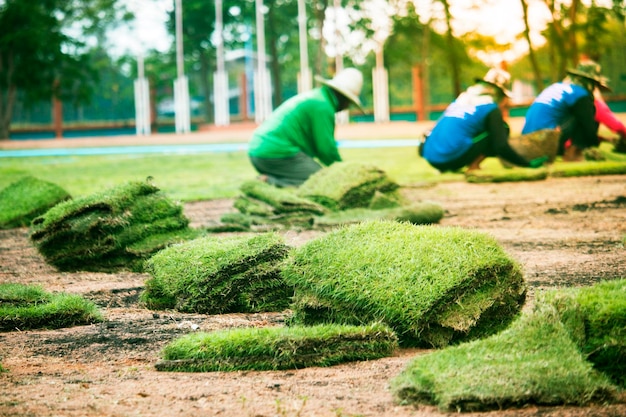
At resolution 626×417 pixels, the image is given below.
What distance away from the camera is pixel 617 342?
329 centimetres

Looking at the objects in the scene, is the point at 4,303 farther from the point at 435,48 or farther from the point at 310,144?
the point at 435,48

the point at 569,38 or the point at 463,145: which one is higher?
the point at 569,38

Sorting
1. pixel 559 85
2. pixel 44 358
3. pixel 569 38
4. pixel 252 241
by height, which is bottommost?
pixel 44 358

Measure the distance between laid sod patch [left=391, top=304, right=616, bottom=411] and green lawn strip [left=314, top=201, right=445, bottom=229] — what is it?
4.29m

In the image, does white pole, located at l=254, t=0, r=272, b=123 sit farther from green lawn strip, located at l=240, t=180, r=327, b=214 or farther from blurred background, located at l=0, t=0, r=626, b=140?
green lawn strip, located at l=240, t=180, r=327, b=214

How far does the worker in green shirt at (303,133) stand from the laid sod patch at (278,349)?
21.9ft

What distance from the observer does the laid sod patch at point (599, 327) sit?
10.8ft

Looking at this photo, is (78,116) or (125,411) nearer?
(125,411)

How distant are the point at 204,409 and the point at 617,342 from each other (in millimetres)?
1448

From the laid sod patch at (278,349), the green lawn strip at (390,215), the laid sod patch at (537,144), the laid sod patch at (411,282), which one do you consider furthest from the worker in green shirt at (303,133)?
the laid sod patch at (278,349)

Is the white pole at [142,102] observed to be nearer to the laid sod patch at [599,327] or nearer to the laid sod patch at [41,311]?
the laid sod patch at [41,311]

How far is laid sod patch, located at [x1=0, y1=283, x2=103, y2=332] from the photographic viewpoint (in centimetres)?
469

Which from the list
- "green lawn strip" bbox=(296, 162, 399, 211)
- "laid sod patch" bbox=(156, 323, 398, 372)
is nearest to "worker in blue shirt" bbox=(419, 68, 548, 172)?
"green lawn strip" bbox=(296, 162, 399, 211)

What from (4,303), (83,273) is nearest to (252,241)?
(4,303)
